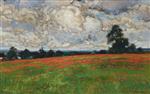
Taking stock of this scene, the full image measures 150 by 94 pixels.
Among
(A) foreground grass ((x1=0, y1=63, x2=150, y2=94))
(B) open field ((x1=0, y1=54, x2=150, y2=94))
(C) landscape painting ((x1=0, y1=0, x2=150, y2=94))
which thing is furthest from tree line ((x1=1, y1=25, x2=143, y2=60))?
(A) foreground grass ((x1=0, y1=63, x2=150, y2=94))

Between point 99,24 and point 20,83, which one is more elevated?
point 99,24

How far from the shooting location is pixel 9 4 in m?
17.5

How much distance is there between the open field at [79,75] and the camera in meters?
15.9

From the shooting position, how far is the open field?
15.9 metres

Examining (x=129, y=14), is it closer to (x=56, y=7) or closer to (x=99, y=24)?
(x=99, y=24)

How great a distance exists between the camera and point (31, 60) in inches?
672

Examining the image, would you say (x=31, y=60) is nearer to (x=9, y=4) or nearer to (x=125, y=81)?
(x=9, y=4)

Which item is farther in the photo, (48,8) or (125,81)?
(48,8)

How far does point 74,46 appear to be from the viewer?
17016 mm

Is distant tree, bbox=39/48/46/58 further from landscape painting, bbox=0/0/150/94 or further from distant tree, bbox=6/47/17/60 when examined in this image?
distant tree, bbox=6/47/17/60

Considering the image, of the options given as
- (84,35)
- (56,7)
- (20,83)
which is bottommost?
(20,83)

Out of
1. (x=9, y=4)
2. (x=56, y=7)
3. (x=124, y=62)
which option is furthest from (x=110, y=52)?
(x=9, y=4)

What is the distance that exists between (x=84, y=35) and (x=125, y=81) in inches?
97.3

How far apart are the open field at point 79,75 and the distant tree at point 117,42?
0.74 feet
